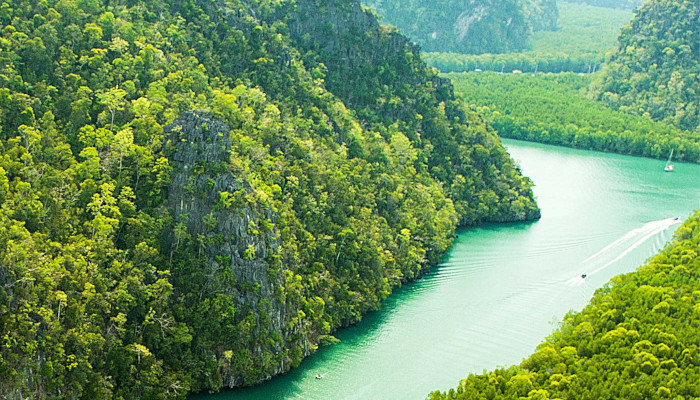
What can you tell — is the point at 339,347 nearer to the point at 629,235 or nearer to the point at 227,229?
the point at 227,229

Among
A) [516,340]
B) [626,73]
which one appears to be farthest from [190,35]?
[626,73]

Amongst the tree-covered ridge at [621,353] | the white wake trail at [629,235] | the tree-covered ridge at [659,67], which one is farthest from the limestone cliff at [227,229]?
the tree-covered ridge at [659,67]

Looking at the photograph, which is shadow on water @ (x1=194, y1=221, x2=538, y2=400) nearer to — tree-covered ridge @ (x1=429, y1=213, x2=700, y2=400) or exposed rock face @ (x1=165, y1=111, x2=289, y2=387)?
exposed rock face @ (x1=165, y1=111, x2=289, y2=387)

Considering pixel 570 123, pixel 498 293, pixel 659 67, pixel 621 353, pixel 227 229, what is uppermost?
pixel 659 67

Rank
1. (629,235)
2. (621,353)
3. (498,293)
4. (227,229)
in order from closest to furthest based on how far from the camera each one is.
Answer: (621,353) → (227,229) → (498,293) → (629,235)

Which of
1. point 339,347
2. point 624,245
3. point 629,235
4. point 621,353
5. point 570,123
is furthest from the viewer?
point 570,123

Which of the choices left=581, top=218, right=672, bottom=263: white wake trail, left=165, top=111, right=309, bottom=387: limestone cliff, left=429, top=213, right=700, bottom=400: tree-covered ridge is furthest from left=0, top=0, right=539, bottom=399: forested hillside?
left=429, top=213, right=700, bottom=400: tree-covered ridge

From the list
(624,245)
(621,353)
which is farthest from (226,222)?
(624,245)

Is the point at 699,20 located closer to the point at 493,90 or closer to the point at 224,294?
the point at 493,90
